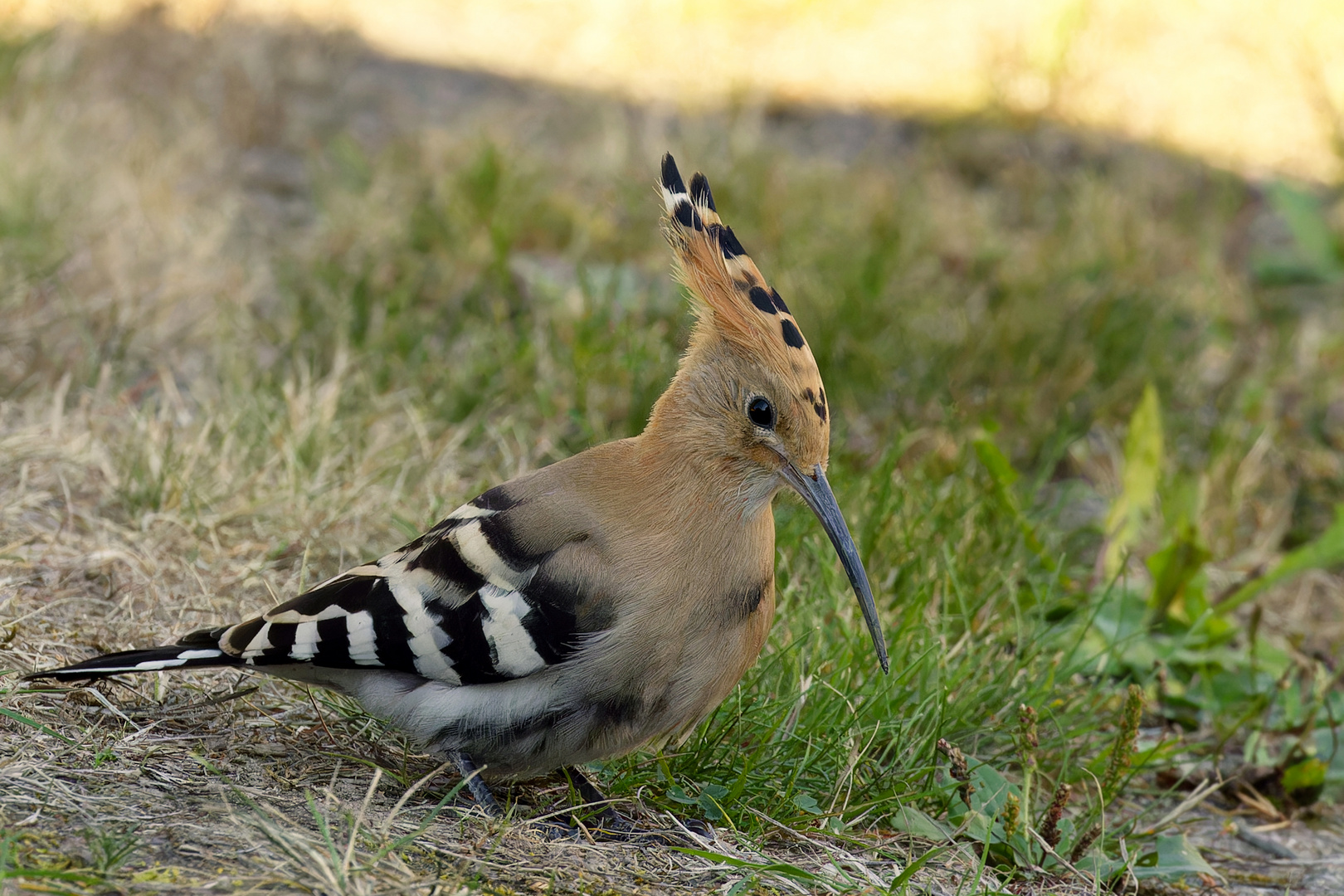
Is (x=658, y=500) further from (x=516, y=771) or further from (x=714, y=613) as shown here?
(x=516, y=771)

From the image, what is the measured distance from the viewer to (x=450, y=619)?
220 centimetres

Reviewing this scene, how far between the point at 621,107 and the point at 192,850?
545cm

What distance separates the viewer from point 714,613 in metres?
2.19

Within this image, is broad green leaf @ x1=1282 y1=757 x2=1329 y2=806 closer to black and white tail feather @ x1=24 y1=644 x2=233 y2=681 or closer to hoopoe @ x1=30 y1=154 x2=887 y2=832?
hoopoe @ x1=30 y1=154 x2=887 y2=832

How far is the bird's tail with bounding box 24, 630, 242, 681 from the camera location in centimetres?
212

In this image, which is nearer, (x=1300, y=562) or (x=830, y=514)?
(x=830, y=514)

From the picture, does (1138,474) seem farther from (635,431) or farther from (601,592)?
(601,592)

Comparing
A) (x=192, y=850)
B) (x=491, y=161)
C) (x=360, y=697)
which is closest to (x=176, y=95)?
(x=491, y=161)

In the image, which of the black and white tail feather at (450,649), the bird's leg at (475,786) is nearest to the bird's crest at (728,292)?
the black and white tail feather at (450,649)

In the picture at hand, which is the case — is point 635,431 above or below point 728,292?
below

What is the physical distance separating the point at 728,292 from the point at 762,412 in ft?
0.76

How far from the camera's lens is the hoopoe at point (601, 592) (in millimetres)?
2148

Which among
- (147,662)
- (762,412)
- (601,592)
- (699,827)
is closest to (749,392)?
(762,412)

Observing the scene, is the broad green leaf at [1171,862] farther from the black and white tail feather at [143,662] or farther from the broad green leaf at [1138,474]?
the black and white tail feather at [143,662]
